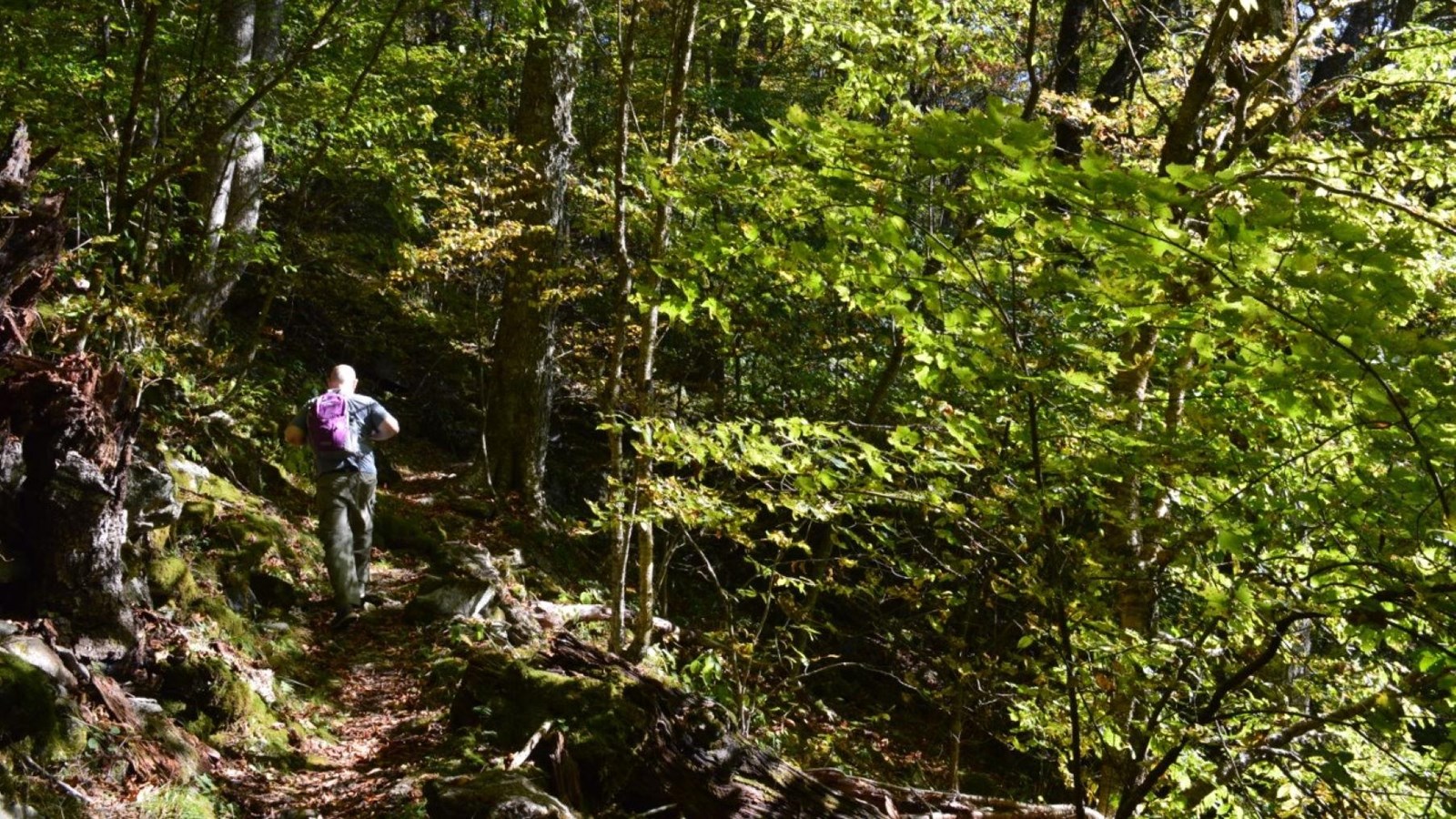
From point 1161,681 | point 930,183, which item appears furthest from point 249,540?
point 1161,681

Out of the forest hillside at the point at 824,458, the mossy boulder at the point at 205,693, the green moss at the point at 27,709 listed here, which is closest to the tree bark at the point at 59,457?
the forest hillside at the point at 824,458

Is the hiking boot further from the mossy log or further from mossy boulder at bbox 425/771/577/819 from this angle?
mossy boulder at bbox 425/771/577/819

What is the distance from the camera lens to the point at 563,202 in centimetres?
961

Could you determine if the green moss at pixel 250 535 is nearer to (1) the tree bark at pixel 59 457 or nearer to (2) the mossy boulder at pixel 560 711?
(1) the tree bark at pixel 59 457

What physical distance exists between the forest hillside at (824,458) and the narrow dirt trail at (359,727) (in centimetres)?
3

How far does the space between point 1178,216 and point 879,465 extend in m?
2.05

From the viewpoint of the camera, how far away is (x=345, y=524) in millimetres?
5992

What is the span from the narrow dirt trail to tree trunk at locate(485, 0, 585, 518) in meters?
3.01

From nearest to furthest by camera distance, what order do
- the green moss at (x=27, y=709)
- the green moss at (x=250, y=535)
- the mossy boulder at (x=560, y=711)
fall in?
the green moss at (x=27, y=709), the mossy boulder at (x=560, y=711), the green moss at (x=250, y=535)

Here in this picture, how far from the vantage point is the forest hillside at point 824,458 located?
2.61 meters

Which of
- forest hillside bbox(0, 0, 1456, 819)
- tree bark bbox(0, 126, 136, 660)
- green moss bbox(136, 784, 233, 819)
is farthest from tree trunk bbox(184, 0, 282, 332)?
green moss bbox(136, 784, 233, 819)

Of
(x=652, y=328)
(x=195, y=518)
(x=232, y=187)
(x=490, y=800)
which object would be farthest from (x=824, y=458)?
(x=232, y=187)

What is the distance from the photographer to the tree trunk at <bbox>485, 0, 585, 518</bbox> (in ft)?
29.8

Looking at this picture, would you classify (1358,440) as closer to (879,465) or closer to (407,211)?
(879,465)
